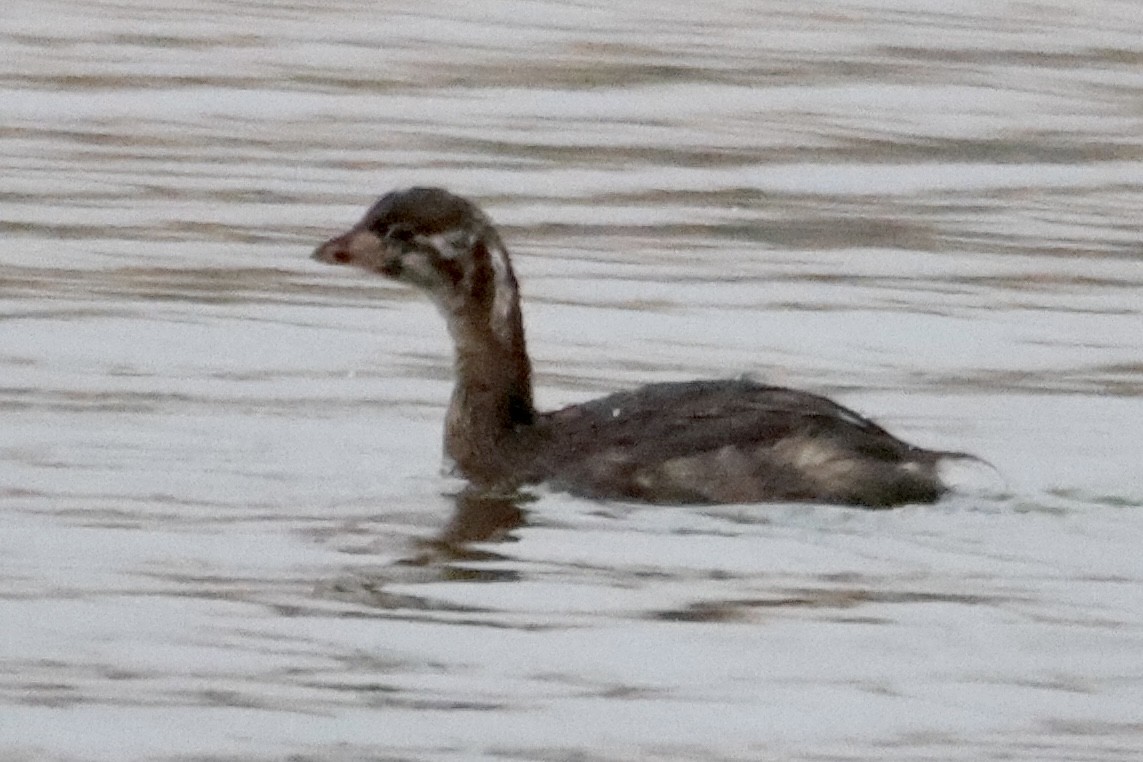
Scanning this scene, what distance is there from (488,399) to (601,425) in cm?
73

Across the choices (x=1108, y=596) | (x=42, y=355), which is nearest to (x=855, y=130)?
(x=42, y=355)

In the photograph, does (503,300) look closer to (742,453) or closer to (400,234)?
(400,234)

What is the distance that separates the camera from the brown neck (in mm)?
13719

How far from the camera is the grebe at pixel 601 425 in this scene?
1299 cm

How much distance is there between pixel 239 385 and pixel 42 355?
2.71 ft

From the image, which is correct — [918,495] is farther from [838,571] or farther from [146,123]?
[146,123]

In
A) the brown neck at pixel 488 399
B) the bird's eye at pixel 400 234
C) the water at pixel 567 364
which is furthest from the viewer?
the bird's eye at pixel 400 234

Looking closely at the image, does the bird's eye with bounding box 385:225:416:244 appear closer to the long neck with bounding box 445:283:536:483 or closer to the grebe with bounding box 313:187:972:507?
the grebe with bounding box 313:187:972:507

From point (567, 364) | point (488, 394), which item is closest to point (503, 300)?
point (488, 394)

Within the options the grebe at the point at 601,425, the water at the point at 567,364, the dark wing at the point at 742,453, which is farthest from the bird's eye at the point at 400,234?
the dark wing at the point at 742,453

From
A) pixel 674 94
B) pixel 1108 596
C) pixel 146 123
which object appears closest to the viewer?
pixel 1108 596

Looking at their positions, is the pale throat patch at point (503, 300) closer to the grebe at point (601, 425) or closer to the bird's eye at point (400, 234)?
the grebe at point (601, 425)

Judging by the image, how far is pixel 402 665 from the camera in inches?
421

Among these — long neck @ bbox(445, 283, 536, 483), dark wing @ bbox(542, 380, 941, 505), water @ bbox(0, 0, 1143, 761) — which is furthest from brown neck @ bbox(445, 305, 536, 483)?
dark wing @ bbox(542, 380, 941, 505)
